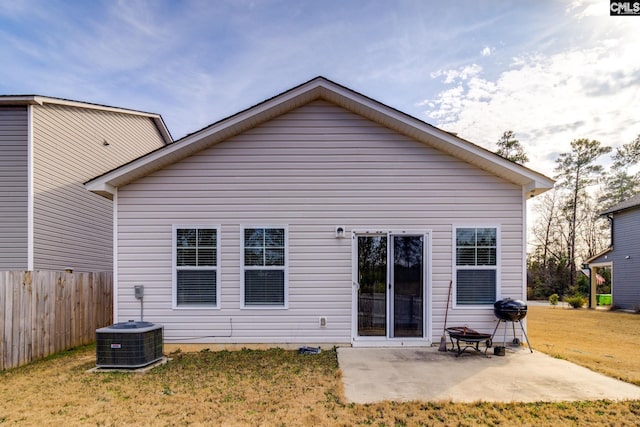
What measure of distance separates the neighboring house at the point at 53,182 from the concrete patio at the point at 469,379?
7.24 metres

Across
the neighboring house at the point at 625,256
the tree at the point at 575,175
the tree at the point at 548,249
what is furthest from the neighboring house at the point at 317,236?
the tree at the point at 575,175

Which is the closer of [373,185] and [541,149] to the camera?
[373,185]

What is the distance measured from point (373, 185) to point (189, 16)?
7.17m

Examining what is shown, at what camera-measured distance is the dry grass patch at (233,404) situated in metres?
3.56

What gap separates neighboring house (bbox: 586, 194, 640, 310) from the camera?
627 inches

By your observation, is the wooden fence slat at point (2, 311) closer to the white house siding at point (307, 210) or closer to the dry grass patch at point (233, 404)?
the dry grass patch at point (233, 404)

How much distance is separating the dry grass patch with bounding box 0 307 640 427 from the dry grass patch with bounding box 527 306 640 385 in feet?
6.29

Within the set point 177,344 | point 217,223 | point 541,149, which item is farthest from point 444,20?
point 541,149

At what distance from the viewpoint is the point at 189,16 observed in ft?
31.3

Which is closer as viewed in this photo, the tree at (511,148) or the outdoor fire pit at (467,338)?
the outdoor fire pit at (467,338)

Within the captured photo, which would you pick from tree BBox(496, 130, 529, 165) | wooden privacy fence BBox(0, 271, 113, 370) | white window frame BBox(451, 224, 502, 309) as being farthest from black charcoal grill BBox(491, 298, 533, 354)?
tree BBox(496, 130, 529, 165)

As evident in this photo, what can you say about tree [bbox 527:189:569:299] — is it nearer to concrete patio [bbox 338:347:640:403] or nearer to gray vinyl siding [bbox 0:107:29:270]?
concrete patio [bbox 338:347:640:403]

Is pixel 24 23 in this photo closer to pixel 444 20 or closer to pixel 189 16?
pixel 189 16

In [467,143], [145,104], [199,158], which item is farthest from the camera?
[145,104]
